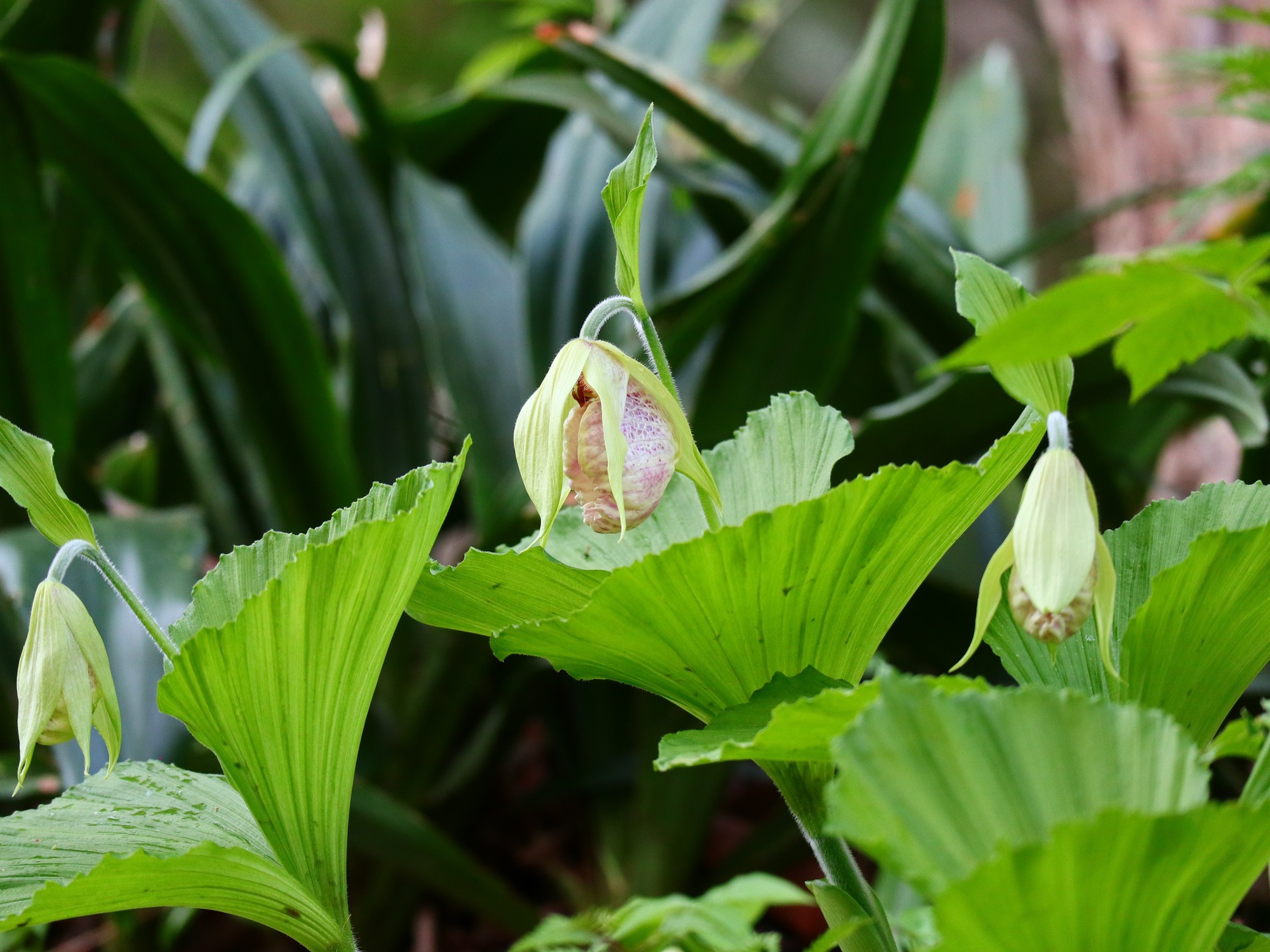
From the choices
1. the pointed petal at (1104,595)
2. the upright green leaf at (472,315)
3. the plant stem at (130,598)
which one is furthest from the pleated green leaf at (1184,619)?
the upright green leaf at (472,315)

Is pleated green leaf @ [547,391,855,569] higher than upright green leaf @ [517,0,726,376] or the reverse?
the reverse

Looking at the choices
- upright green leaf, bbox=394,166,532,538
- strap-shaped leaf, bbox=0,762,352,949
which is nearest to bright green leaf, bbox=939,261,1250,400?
strap-shaped leaf, bbox=0,762,352,949

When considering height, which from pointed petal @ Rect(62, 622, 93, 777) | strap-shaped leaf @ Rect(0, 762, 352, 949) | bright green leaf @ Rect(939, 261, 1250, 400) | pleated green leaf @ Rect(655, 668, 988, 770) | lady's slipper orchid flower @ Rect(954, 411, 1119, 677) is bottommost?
strap-shaped leaf @ Rect(0, 762, 352, 949)

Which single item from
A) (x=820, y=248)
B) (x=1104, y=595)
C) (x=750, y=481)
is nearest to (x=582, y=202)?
(x=820, y=248)

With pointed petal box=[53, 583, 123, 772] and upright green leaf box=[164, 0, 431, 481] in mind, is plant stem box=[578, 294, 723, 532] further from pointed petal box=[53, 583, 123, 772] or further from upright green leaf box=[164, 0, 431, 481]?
upright green leaf box=[164, 0, 431, 481]

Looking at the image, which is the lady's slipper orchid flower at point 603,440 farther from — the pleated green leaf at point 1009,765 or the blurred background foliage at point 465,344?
the blurred background foliage at point 465,344

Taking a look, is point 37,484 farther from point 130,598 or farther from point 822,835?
point 822,835
